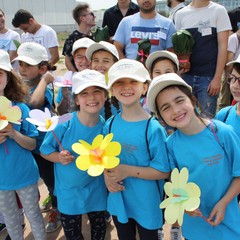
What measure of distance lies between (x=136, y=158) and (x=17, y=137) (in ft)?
2.89

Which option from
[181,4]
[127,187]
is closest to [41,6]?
[181,4]

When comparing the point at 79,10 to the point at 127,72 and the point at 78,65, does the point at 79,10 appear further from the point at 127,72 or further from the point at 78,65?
the point at 127,72

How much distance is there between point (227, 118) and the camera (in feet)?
6.59

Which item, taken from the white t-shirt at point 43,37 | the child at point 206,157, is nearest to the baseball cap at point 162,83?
the child at point 206,157

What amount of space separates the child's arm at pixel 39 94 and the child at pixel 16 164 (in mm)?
145

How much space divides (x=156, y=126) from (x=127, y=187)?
1.46 ft

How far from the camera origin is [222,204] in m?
1.64

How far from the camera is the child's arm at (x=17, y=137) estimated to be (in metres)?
2.04

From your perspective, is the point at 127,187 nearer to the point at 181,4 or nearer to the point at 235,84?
the point at 235,84

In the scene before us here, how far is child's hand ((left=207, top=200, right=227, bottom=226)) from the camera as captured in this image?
1626mm

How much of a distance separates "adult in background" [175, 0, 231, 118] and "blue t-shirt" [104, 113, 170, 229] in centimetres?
152

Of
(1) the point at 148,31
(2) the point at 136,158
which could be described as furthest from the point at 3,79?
(1) the point at 148,31

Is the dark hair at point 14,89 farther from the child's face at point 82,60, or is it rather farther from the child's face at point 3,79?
the child's face at point 82,60

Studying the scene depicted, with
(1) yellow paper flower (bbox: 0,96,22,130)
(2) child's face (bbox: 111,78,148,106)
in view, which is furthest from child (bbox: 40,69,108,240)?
(1) yellow paper flower (bbox: 0,96,22,130)
